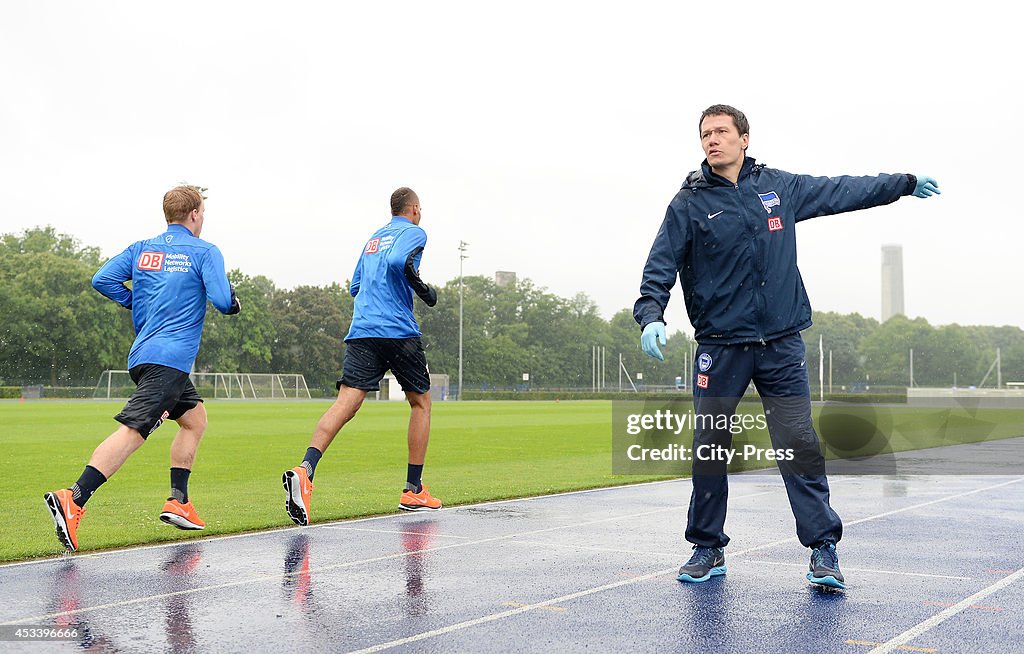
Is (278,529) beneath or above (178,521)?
beneath

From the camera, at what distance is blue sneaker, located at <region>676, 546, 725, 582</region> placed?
4836mm

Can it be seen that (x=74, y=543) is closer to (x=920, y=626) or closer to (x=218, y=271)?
(x=218, y=271)

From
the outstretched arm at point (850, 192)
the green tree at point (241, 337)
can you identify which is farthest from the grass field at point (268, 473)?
the green tree at point (241, 337)

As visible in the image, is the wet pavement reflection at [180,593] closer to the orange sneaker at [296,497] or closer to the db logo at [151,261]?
the orange sneaker at [296,497]

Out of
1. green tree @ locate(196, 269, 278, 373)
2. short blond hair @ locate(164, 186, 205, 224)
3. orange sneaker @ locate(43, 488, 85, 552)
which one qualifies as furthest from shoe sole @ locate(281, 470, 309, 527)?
green tree @ locate(196, 269, 278, 373)

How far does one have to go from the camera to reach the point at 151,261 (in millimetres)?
6211

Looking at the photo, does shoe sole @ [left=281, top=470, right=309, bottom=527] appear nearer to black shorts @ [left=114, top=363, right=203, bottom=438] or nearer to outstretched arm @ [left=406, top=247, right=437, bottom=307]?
black shorts @ [left=114, top=363, right=203, bottom=438]

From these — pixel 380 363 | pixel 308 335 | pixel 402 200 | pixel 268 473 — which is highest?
pixel 308 335

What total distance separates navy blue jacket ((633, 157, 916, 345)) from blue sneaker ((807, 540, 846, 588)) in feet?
3.42

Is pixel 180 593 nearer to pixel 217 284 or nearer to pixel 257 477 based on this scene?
pixel 217 284

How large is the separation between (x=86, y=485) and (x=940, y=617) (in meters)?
A: 4.34

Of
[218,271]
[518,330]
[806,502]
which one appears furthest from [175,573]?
[518,330]

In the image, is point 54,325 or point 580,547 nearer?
point 580,547

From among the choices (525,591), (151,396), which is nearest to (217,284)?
(151,396)
